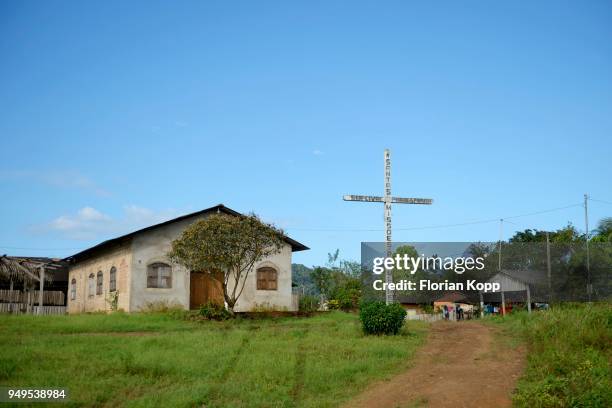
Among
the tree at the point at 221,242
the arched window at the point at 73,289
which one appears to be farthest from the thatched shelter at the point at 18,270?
the tree at the point at 221,242

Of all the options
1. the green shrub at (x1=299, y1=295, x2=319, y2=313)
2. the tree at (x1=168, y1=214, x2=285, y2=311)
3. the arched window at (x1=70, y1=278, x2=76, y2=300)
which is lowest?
the green shrub at (x1=299, y1=295, x2=319, y2=313)

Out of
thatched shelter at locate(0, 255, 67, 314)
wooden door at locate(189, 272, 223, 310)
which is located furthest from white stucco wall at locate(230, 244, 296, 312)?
thatched shelter at locate(0, 255, 67, 314)

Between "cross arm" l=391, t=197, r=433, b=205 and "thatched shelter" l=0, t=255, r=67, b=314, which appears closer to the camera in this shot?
"cross arm" l=391, t=197, r=433, b=205

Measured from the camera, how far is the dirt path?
12.6 metres

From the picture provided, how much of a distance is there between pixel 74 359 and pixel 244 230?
11.5 metres

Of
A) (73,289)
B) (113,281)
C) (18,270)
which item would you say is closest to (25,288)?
(18,270)

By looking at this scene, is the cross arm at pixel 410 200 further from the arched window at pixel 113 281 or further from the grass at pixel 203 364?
the arched window at pixel 113 281

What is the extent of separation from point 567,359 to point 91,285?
28.8m

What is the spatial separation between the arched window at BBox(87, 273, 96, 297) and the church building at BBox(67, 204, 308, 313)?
0.75 meters

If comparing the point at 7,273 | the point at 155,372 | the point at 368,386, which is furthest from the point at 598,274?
the point at 7,273

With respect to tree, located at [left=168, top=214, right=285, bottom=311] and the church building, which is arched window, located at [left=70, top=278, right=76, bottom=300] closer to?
the church building

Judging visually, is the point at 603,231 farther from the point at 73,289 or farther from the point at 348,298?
the point at 73,289

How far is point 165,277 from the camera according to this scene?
30.0 metres

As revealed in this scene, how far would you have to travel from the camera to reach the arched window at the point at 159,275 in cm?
2970
